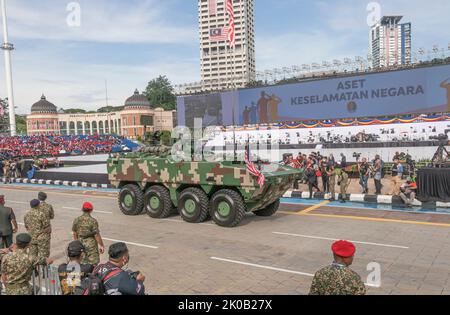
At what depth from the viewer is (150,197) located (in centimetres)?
1340

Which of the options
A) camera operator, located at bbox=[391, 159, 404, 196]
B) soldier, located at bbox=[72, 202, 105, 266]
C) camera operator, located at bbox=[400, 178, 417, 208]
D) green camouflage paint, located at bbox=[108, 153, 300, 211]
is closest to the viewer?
soldier, located at bbox=[72, 202, 105, 266]

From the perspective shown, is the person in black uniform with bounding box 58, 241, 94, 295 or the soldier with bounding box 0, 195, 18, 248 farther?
the soldier with bounding box 0, 195, 18, 248

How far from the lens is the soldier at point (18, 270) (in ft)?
16.3

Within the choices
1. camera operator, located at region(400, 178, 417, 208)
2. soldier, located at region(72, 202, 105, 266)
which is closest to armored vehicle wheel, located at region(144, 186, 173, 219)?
soldier, located at region(72, 202, 105, 266)

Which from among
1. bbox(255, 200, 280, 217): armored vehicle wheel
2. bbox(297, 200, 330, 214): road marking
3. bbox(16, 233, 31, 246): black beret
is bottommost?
bbox(297, 200, 330, 214): road marking

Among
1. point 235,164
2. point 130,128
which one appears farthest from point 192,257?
point 130,128

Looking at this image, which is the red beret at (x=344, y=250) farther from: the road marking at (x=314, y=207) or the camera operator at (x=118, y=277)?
the road marking at (x=314, y=207)

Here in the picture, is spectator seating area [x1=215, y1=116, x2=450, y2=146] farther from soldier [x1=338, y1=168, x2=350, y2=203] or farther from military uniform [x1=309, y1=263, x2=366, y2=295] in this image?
military uniform [x1=309, y1=263, x2=366, y2=295]

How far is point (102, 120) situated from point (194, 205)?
10239cm

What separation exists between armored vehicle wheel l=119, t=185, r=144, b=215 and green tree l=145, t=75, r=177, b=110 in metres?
116

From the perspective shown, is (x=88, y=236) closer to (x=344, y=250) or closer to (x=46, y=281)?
(x=46, y=281)

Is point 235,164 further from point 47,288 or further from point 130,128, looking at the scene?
point 130,128

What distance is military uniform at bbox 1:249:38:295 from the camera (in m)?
4.96

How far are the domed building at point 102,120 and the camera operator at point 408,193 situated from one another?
256 feet
